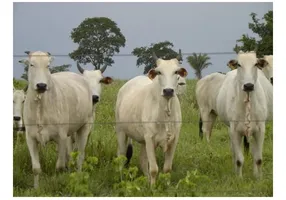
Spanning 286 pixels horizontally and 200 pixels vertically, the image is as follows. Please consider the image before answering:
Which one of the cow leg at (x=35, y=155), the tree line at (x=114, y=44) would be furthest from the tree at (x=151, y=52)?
the cow leg at (x=35, y=155)

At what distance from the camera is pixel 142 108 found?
845 cm

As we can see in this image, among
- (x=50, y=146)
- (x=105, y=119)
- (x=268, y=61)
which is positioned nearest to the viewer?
(x=268, y=61)

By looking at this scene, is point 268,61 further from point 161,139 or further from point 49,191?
point 49,191

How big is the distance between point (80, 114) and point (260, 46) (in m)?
2.50

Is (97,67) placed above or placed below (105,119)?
above

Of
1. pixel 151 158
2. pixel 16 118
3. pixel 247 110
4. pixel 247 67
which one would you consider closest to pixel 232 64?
pixel 247 67

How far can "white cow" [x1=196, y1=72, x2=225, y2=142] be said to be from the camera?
10.4 m

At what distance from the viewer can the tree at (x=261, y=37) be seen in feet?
27.4

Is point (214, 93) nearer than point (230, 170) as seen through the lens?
No

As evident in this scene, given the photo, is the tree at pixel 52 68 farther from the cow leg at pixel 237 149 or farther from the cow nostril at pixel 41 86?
the cow leg at pixel 237 149

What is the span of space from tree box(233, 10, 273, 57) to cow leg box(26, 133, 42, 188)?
9.00 ft

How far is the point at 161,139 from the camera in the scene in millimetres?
8094

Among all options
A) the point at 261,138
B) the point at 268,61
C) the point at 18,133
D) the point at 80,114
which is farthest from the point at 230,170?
the point at 18,133

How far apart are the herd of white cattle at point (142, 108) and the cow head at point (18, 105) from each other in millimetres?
389
